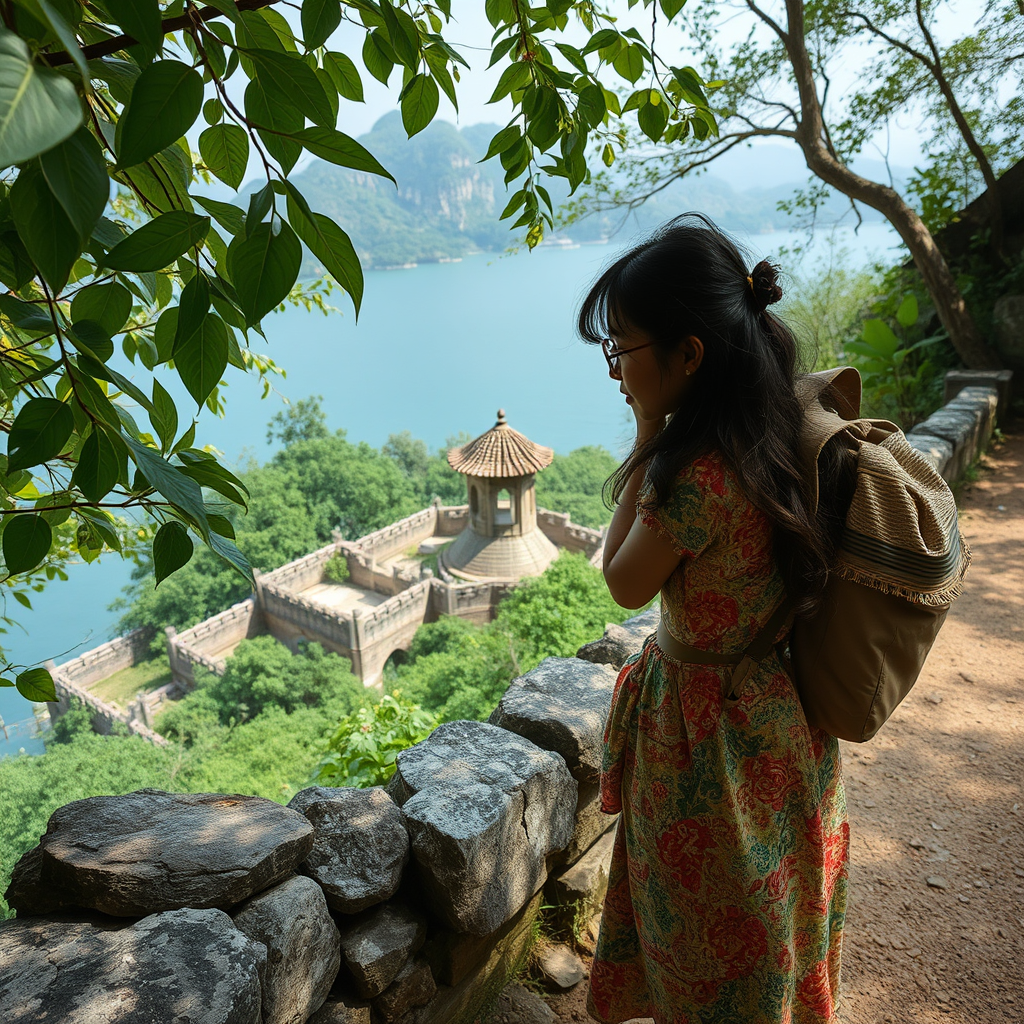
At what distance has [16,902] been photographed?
104 cm

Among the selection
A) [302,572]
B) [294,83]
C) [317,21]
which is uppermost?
[317,21]

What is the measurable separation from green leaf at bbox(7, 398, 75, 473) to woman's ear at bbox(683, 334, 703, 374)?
765 millimetres

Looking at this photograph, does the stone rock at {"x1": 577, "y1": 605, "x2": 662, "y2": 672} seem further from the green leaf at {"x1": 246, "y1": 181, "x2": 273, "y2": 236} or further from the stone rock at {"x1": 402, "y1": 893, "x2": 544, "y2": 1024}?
the green leaf at {"x1": 246, "y1": 181, "x2": 273, "y2": 236}

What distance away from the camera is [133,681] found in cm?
2122

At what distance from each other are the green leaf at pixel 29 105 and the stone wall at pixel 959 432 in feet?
13.0

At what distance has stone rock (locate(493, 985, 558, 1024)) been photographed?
4.95ft

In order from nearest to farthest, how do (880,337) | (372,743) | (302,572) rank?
(372,743), (880,337), (302,572)

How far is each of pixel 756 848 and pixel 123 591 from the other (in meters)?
26.9

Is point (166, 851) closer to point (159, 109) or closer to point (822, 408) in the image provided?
point (159, 109)

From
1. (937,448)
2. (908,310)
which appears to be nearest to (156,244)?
(937,448)

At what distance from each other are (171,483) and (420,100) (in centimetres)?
58

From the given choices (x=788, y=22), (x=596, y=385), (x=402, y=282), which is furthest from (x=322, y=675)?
(x=402, y=282)

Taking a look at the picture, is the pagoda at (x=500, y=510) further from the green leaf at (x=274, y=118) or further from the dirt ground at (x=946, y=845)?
the green leaf at (x=274, y=118)

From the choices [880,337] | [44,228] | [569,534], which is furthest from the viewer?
[569,534]
